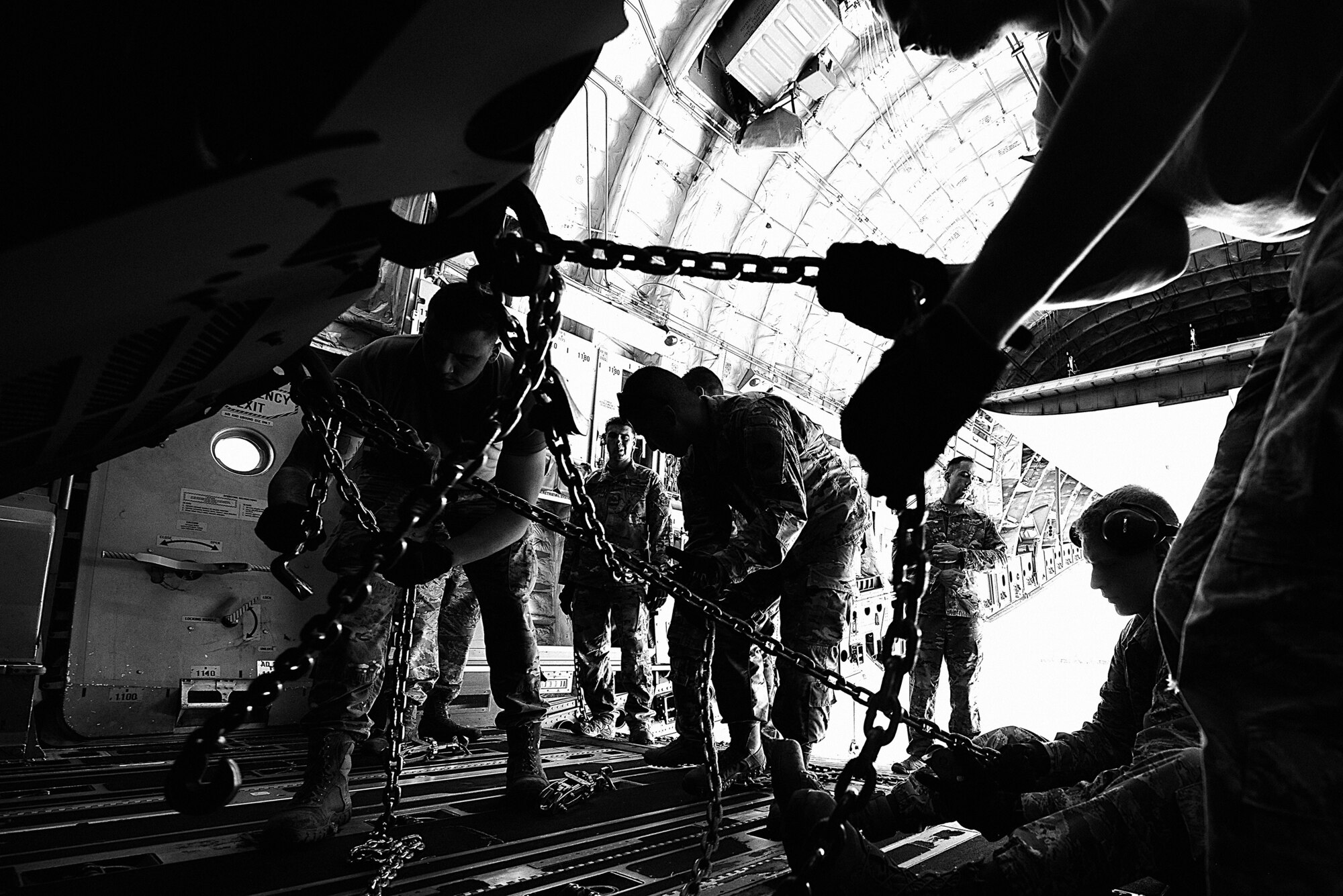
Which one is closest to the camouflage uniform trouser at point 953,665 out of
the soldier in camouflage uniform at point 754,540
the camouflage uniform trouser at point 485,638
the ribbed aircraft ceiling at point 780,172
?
the soldier in camouflage uniform at point 754,540

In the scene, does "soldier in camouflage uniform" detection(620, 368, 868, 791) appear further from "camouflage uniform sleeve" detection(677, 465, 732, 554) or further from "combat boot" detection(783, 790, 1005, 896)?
"combat boot" detection(783, 790, 1005, 896)

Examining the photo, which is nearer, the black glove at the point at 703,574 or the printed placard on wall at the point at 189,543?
the black glove at the point at 703,574

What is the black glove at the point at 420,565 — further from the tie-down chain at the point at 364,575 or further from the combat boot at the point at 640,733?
the combat boot at the point at 640,733

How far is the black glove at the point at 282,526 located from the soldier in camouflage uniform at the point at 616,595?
9.55 feet

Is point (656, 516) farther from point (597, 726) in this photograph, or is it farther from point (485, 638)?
point (485, 638)

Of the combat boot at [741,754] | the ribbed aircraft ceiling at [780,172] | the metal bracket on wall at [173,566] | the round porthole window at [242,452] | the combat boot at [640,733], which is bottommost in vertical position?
the combat boot at [640,733]

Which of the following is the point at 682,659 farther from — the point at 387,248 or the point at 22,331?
the point at 22,331

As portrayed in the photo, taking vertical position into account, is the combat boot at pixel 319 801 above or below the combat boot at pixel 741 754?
above

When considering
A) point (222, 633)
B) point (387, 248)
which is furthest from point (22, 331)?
point (222, 633)

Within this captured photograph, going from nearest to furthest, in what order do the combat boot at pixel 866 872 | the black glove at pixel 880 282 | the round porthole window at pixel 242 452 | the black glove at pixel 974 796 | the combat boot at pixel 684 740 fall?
the black glove at pixel 880 282 < the combat boot at pixel 866 872 < the black glove at pixel 974 796 < the combat boot at pixel 684 740 < the round porthole window at pixel 242 452

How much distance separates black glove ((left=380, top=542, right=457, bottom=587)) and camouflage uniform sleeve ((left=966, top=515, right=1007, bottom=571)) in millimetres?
3985

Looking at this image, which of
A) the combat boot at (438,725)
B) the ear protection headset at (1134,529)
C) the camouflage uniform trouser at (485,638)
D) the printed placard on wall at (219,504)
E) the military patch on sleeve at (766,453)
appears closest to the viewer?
the ear protection headset at (1134,529)

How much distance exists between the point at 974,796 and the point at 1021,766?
0.18m

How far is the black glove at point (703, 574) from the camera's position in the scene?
2.71 metres
